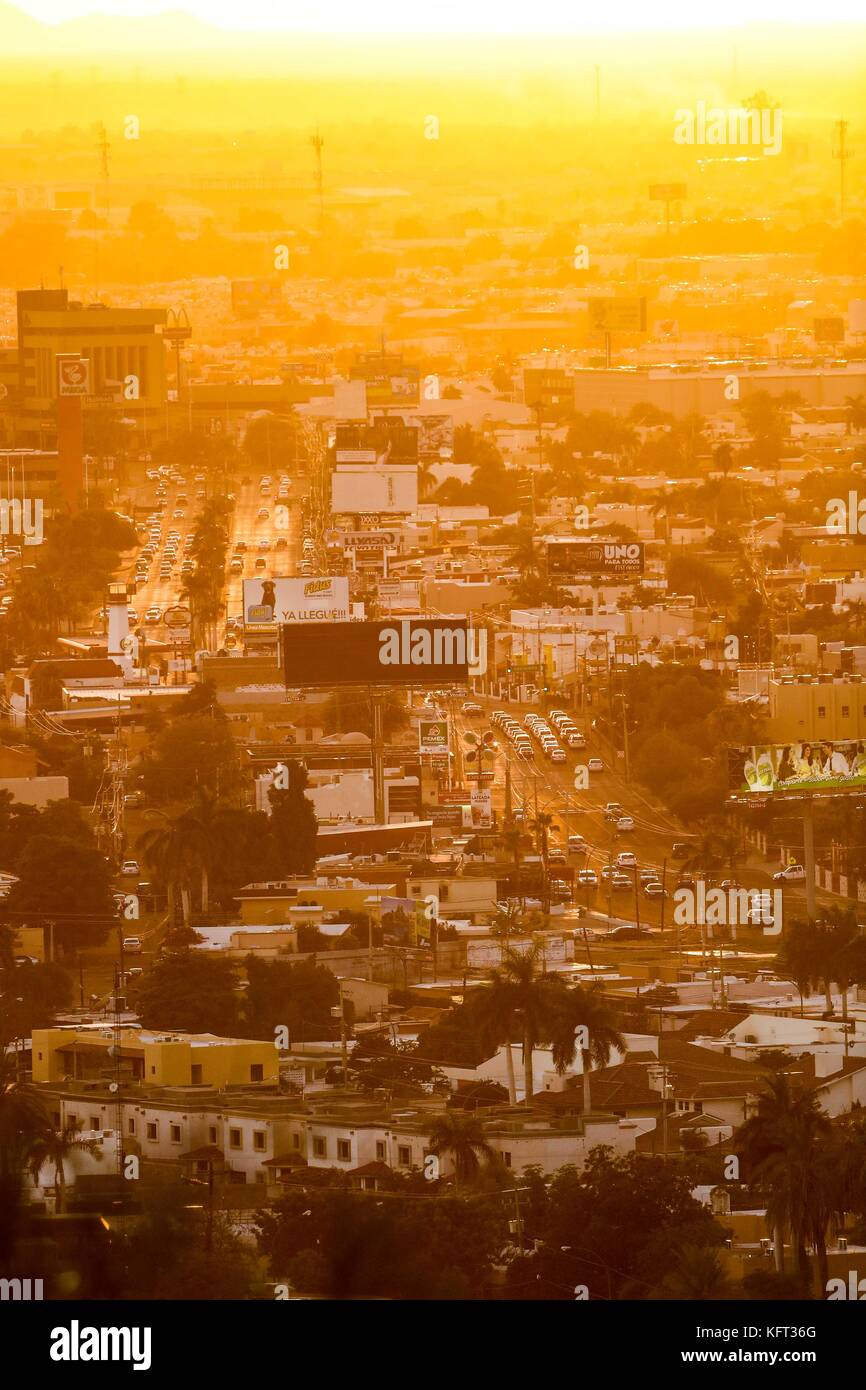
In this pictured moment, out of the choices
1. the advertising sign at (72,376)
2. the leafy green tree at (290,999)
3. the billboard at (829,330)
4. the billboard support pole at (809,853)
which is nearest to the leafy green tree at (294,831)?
the billboard support pole at (809,853)

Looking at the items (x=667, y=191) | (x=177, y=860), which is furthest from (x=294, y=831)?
(x=667, y=191)

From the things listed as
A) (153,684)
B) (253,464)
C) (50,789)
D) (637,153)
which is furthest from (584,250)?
(50,789)

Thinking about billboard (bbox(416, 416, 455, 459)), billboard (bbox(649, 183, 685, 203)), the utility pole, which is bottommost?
billboard (bbox(416, 416, 455, 459))

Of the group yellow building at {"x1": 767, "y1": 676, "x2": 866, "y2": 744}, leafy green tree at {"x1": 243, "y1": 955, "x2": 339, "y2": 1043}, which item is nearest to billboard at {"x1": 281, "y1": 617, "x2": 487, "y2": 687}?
yellow building at {"x1": 767, "y1": 676, "x2": 866, "y2": 744}

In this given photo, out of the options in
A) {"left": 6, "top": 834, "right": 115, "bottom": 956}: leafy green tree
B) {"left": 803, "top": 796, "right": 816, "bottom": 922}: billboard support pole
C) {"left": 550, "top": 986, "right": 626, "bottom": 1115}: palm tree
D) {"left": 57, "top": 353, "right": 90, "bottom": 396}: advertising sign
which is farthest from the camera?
{"left": 57, "top": 353, "right": 90, "bottom": 396}: advertising sign

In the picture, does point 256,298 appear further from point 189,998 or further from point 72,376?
point 189,998

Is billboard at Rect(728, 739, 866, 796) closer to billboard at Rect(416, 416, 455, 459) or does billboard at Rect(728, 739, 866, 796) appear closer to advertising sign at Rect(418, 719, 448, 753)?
advertising sign at Rect(418, 719, 448, 753)

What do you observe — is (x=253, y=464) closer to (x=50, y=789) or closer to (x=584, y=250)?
(x=584, y=250)

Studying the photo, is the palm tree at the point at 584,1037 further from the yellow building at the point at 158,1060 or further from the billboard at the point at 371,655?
the billboard at the point at 371,655
